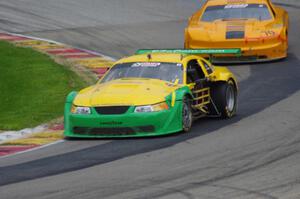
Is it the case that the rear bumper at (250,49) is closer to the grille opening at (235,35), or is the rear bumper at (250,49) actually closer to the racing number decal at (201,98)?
the grille opening at (235,35)

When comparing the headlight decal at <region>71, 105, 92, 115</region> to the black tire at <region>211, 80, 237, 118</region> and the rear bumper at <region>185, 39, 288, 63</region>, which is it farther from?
the rear bumper at <region>185, 39, 288, 63</region>

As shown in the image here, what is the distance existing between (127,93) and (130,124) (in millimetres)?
560

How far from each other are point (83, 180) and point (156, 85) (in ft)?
13.3

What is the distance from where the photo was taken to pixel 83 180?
10961 millimetres

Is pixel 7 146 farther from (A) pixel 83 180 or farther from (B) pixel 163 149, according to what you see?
(A) pixel 83 180

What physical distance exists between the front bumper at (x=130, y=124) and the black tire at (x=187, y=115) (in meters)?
0.13

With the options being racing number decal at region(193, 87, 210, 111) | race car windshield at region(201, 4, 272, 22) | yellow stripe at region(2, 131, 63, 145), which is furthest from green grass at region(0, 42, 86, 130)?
race car windshield at region(201, 4, 272, 22)

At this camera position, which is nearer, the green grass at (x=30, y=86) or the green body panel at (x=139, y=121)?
the green body panel at (x=139, y=121)

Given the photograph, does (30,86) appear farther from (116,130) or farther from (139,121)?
(139,121)

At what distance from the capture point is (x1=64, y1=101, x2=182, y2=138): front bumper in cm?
1404

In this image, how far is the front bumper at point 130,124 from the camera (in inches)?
553

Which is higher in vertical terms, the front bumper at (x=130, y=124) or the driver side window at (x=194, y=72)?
the driver side window at (x=194, y=72)

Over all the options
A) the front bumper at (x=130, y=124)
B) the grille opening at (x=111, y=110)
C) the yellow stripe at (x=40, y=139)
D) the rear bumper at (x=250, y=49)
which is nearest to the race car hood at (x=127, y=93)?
the grille opening at (x=111, y=110)

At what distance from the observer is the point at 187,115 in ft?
47.7
